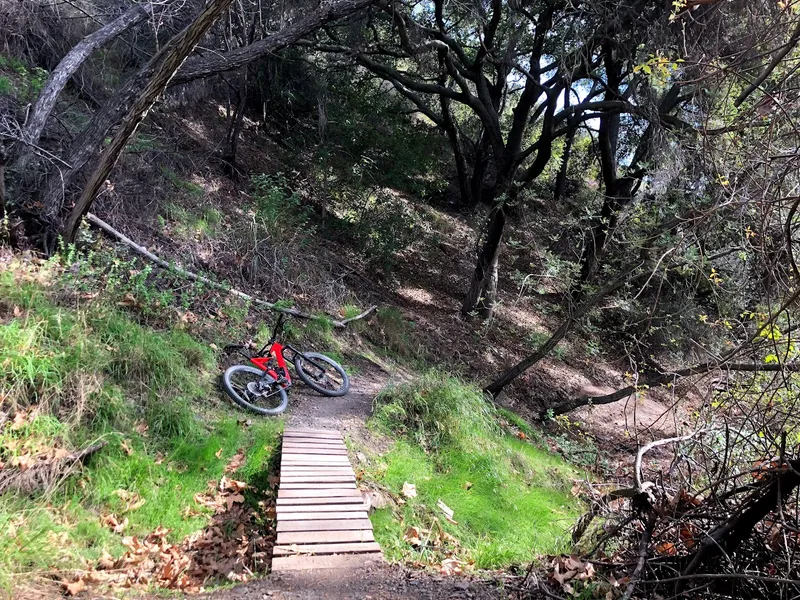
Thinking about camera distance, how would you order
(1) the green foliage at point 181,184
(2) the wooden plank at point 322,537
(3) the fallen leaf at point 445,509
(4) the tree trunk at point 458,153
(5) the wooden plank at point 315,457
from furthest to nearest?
1. (4) the tree trunk at point 458,153
2. (1) the green foliage at point 181,184
3. (3) the fallen leaf at point 445,509
4. (5) the wooden plank at point 315,457
5. (2) the wooden plank at point 322,537

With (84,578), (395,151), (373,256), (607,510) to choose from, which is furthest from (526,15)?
(84,578)

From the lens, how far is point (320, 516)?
12.2 feet

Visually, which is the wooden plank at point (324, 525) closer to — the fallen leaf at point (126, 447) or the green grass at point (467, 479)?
the green grass at point (467, 479)

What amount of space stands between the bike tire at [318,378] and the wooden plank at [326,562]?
341 centimetres

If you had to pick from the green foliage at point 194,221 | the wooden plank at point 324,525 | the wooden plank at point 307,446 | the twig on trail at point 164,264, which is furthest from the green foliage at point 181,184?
the wooden plank at point 324,525

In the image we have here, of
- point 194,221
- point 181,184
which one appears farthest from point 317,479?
point 181,184

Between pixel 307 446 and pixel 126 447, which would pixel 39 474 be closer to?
pixel 126 447

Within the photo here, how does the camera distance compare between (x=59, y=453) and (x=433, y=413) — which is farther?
(x=433, y=413)

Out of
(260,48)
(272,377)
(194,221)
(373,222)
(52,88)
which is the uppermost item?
(260,48)

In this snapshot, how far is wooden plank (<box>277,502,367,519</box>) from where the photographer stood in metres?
3.74

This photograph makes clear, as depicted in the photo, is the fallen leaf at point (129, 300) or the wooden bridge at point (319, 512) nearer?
the wooden bridge at point (319, 512)

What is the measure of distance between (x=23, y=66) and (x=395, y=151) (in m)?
7.13

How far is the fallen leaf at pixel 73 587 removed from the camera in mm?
2924

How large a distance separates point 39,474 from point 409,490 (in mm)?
3218
